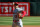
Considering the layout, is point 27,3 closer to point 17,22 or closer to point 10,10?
point 10,10

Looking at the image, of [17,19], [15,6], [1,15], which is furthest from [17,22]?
[1,15]

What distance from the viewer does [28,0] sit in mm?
16109

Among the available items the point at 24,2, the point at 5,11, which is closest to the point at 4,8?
the point at 5,11

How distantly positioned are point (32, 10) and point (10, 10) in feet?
9.35

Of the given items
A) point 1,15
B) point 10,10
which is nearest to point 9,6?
point 10,10

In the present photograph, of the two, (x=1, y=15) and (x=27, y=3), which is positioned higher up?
A: (x=27, y=3)

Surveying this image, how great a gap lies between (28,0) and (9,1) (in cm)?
246

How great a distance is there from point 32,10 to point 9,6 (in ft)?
9.93

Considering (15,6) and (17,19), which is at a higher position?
(15,6)

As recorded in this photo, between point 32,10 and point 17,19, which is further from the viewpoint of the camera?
point 32,10

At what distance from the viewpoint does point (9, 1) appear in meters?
16.1

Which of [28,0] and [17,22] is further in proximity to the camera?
[28,0]

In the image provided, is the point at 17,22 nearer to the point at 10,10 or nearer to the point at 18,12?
the point at 18,12

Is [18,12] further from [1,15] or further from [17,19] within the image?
[1,15]
